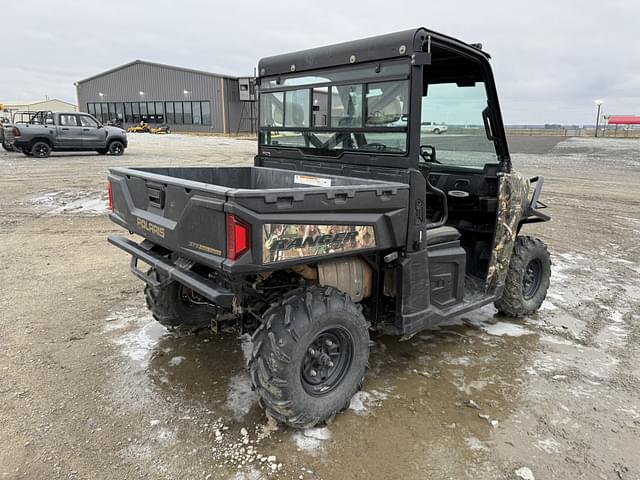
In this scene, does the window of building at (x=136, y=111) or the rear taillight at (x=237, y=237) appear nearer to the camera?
the rear taillight at (x=237, y=237)

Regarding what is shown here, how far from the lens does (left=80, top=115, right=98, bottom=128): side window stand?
1755 centimetres

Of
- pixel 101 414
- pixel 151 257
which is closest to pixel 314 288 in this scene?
pixel 151 257

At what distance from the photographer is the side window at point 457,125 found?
4039 millimetres

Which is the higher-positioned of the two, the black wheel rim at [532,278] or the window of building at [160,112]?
the window of building at [160,112]

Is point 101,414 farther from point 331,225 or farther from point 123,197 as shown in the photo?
point 331,225

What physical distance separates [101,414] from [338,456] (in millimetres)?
1446

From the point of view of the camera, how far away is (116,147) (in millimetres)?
18516

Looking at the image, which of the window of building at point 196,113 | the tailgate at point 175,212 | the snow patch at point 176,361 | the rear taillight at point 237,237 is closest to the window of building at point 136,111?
the window of building at point 196,113

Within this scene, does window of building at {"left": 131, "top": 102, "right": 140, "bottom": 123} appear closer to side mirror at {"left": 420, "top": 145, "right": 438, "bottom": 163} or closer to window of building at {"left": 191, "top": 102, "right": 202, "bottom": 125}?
window of building at {"left": 191, "top": 102, "right": 202, "bottom": 125}

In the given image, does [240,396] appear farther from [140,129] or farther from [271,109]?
[140,129]

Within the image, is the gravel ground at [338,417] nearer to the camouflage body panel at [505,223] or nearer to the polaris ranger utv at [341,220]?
the polaris ranger utv at [341,220]

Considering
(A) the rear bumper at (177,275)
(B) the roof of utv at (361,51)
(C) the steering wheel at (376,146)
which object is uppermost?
(B) the roof of utv at (361,51)

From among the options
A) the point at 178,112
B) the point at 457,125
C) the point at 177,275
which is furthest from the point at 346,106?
the point at 178,112

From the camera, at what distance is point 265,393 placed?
2.68m
